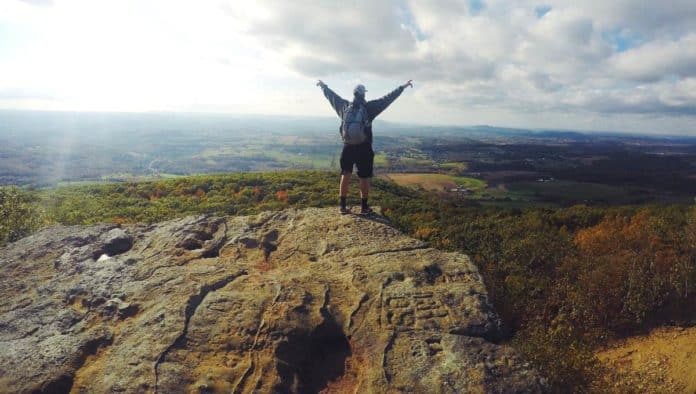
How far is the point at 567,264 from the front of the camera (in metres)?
9.97

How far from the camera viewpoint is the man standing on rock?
1014 cm

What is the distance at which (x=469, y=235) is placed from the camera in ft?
40.3

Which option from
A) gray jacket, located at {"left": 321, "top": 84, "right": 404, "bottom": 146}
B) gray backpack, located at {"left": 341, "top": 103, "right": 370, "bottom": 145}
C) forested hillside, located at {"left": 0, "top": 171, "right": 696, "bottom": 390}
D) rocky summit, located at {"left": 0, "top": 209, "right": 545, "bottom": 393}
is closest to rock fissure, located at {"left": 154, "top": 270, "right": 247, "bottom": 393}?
rocky summit, located at {"left": 0, "top": 209, "right": 545, "bottom": 393}

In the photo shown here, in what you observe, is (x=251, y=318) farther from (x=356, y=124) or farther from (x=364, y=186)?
(x=356, y=124)

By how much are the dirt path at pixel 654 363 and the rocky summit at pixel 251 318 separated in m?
2.65

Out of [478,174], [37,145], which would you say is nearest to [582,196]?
[478,174]

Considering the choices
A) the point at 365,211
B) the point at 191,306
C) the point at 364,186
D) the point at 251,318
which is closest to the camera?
the point at 251,318

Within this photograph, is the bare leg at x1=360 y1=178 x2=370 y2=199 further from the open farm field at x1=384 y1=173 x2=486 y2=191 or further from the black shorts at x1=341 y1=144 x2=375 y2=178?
the open farm field at x1=384 y1=173 x2=486 y2=191

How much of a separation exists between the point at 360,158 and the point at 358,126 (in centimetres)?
86

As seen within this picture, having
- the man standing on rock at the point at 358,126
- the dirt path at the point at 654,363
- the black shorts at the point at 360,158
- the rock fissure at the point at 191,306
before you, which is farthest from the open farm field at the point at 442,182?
the rock fissure at the point at 191,306

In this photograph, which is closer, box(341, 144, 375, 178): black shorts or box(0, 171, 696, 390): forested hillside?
box(0, 171, 696, 390): forested hillside

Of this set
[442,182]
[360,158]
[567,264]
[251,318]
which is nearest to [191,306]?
[251,318]

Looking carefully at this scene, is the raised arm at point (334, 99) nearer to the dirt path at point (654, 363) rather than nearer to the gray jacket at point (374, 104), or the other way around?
the gray jacket at point (374, 104)

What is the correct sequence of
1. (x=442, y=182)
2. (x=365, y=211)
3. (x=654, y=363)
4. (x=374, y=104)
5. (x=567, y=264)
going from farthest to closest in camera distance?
(x=442, y=182), (x=365, y=211), (x=374, y=104), (x=567, y=264), (x=654, y=363)
